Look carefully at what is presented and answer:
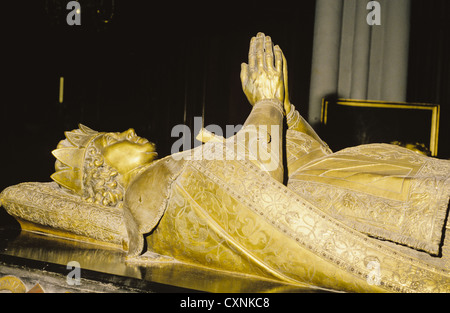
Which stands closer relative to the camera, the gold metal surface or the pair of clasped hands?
the pair of clasped hands

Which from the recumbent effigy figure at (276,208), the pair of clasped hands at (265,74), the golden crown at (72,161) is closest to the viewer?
the recumbent effigy figure at (276,208)

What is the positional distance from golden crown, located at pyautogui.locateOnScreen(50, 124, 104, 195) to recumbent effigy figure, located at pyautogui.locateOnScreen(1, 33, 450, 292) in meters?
0.05

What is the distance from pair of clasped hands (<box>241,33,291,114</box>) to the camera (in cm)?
168

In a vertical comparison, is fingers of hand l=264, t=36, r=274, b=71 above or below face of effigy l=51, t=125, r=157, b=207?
above

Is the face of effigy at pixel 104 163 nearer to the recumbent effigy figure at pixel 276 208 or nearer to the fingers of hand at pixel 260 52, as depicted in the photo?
the recumbent effigy figure at pixel 276 208

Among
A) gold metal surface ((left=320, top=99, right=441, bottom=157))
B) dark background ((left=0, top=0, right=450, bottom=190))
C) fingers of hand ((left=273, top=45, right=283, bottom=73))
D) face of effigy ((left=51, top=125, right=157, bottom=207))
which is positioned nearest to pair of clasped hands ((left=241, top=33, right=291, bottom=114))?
fingers of hand ((left=273, top=45, right=283, bottom=73))

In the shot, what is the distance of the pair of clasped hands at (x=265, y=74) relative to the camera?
168cm

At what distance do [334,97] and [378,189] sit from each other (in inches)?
120

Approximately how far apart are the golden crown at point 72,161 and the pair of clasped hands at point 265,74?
0.70 m

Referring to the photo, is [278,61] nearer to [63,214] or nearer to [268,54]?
[268,54]

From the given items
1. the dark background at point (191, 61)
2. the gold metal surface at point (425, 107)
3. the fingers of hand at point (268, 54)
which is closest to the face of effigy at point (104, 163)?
the fingers of hand at point (268, 54)

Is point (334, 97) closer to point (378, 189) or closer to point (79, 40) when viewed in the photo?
point (79, 40)

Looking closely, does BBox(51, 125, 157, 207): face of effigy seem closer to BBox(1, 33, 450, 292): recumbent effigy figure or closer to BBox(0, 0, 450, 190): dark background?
BBox(1, 33, 450, 292): recumbent effigy figure
